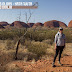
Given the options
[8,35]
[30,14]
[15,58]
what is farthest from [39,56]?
[8,35]

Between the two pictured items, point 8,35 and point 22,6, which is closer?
point 22,6

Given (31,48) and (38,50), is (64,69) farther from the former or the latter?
(31,48)

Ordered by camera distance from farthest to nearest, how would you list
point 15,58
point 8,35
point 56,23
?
point 56,23, point 8,35, point 15,58

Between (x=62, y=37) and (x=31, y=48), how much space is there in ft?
17.2

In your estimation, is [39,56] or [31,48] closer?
[39,56]

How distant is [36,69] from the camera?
710 centimetres

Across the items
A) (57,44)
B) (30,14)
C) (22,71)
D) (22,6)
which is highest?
(22,6)

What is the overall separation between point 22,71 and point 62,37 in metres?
2.55

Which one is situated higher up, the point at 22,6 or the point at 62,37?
the point at 22,6

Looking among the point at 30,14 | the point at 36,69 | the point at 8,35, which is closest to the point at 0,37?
the point at 8,35

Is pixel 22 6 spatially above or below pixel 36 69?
above

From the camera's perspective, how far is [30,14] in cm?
1005

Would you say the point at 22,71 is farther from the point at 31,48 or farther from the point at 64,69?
the point at 31,48

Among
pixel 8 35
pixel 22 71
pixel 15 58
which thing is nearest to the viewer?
pixel 22 71
